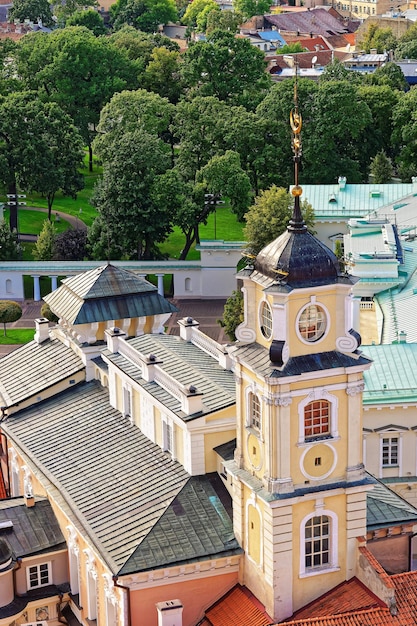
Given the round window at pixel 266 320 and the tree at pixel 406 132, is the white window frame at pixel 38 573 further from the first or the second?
the tree at pixel 406 132

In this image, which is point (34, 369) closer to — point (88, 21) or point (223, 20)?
point (223, 20)

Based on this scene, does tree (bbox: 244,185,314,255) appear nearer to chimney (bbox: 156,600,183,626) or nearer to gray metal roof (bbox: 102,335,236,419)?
gray metal roof (bbox: 102,335,236,419)

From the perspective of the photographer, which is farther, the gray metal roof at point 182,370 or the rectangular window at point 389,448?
the rectangular window at point 389,448

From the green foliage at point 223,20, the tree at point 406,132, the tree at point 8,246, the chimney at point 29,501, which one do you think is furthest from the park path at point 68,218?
the chimney at point 29,501

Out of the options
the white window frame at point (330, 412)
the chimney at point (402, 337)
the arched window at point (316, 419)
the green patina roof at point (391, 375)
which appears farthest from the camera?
the chimney at point (402, 337)

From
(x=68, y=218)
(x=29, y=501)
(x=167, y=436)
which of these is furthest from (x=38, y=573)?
(x=68, y=218)

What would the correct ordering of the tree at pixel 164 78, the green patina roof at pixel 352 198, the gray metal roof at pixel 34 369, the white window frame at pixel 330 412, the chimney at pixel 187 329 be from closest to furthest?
the white window frame at pixel 330 412
the chimney at pixel 187 329
the gray metal roof at pixel 34 369
the green patina roof at pixel 352 198
the tree at pixel 164 78

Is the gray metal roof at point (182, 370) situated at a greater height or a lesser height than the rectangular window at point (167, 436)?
greater

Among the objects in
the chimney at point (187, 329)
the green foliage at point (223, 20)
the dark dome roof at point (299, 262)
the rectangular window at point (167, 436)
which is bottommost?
the rectangular window at point (167, 436)
